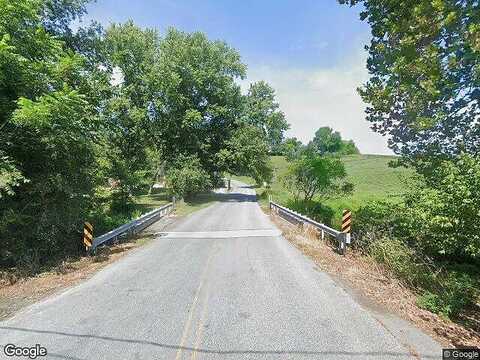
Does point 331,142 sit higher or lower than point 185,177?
higher

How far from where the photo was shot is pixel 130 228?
15.6 metres

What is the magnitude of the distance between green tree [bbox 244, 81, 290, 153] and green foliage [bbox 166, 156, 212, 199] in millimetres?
12591

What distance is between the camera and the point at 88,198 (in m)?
12.2

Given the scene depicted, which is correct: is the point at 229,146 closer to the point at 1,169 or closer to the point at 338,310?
the point at 1,169

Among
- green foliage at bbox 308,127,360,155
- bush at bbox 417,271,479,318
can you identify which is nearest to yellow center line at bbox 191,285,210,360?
bush at bbox 417,271,479,318

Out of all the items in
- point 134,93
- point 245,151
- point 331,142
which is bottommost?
point 245,151

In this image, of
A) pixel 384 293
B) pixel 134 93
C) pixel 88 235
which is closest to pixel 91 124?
pixel 88 235

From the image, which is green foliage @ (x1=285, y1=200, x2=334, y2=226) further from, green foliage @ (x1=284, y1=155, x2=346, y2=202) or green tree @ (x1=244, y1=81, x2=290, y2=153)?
green tree @ (x1=244, y1=81, x2=290, y2=153)

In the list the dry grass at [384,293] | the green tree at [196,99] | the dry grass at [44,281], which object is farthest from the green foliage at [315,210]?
the green tree at [196,99]

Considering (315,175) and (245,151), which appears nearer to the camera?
(315,175)

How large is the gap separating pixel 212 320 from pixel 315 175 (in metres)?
21.6

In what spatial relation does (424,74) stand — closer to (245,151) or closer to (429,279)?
(429,279)

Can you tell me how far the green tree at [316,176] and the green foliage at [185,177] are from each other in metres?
11.0

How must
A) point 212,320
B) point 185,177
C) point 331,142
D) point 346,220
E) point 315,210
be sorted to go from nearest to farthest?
point 212,320 < point 346,220 < point 315,210 < point 185,177 < point 331,142
